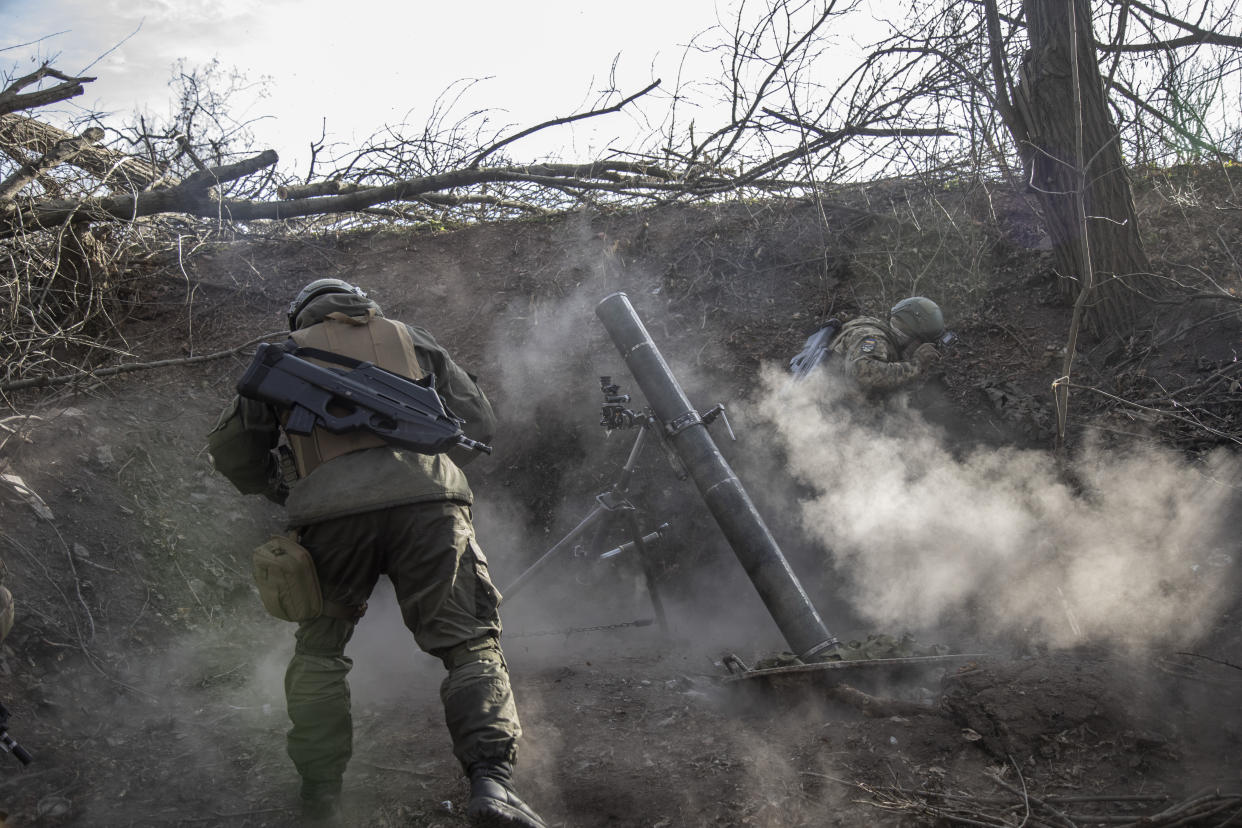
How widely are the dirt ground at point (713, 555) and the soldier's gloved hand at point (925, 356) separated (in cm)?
36

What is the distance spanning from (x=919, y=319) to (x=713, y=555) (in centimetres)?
208

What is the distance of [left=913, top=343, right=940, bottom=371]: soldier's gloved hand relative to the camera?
523 cm

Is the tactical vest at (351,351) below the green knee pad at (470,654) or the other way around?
the other way around

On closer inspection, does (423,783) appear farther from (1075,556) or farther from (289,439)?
(1075,556)

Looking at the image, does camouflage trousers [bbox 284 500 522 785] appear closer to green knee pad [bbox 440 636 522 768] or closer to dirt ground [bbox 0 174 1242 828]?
green knee pad [bbox 440 636 522 768]

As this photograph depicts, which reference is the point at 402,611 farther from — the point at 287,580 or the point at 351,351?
the point at 351,351

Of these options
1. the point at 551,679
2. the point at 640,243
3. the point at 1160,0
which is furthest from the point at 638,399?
the point at 1160,0

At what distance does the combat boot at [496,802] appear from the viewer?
94.7 inches

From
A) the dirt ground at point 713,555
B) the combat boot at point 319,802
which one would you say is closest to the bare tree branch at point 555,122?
the dirt ground at point 713,555

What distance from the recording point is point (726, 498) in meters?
4.11

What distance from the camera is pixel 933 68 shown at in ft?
20.6

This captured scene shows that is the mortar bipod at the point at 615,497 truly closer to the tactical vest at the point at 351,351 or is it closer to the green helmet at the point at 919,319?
the tactical vest at the point at 351,351

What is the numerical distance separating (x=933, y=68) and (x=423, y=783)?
6125 millimetres

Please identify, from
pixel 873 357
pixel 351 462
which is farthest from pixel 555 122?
pixel 351 462
